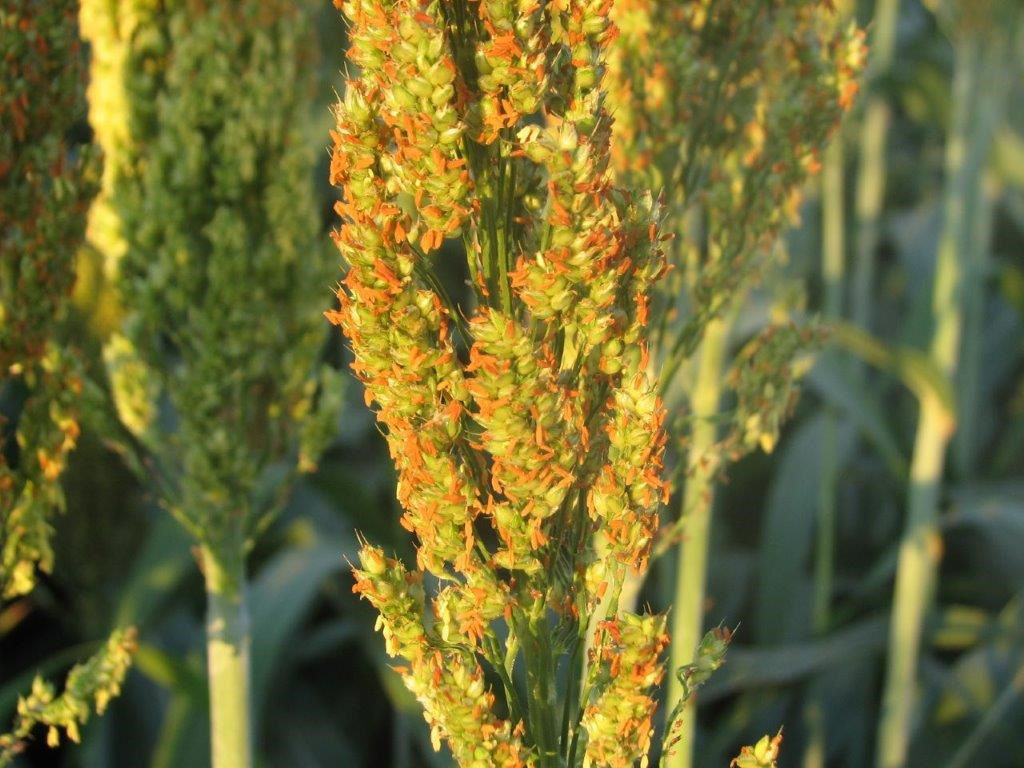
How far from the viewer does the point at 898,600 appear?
4219 millimetres

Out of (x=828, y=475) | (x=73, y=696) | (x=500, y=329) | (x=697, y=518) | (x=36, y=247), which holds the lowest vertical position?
(x=73, y=696)

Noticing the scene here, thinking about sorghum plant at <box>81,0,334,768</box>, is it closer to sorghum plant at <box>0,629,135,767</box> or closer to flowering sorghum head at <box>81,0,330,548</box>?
flowering sorghum head at <box>81,0,330,548</box>

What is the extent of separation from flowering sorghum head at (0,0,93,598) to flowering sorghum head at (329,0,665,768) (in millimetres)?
839

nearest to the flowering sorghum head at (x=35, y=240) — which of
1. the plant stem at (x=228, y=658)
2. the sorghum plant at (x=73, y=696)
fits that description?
the sorghum plant at (x=73, y=696)

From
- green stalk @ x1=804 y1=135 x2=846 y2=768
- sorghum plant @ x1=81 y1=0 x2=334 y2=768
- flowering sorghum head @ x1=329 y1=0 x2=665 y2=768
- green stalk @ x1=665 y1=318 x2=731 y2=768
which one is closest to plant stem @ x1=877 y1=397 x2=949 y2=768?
green stalk @ x1=804 y1=135 x2=846 y2=768

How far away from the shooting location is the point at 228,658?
2.61 m

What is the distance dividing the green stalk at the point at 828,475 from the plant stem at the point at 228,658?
2432 mm

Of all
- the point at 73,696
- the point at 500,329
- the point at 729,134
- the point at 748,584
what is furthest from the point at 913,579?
the point at 500,329

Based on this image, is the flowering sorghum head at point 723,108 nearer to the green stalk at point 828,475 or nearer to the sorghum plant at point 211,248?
the sorghum plant at point 211,248

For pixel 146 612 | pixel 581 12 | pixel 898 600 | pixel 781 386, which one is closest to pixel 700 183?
pixel 781 386

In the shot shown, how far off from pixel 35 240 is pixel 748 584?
398 centimetres

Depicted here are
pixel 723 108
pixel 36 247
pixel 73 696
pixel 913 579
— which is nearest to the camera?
pixel 73 696

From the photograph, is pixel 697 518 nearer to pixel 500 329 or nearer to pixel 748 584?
pixel 500 329

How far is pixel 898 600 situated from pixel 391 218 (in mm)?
3221
